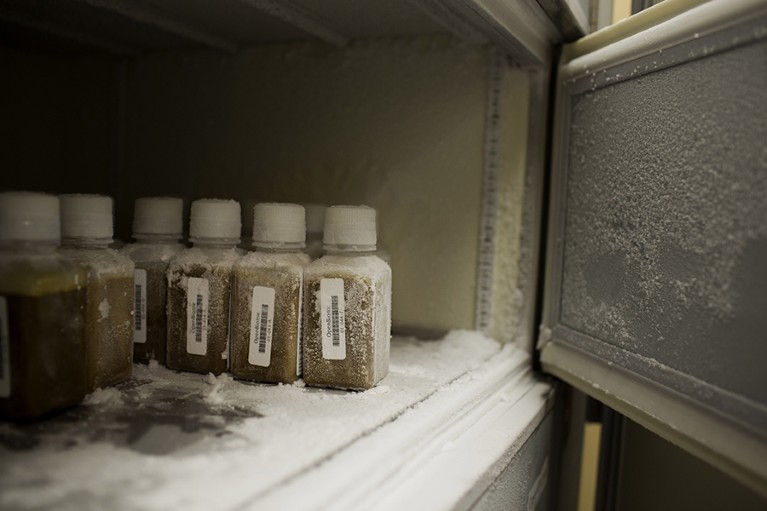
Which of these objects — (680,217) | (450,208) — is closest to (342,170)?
(450,208)

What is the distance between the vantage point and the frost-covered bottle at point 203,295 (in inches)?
29.8

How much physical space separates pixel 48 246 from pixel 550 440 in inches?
29.2

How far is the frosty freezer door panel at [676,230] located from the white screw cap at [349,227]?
0.31 meters

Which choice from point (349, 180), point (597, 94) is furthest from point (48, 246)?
point (597, 94)

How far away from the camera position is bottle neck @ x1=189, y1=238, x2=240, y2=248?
2.57ft

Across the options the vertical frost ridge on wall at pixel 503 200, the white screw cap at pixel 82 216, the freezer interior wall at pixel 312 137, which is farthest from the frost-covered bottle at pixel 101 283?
the vertical frost ridge on wall at pixel 503 200

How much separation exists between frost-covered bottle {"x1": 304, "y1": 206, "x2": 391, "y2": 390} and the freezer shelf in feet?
0.10

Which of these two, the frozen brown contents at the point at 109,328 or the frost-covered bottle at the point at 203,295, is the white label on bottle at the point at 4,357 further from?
the frost-covered bottle at the point at 203,295

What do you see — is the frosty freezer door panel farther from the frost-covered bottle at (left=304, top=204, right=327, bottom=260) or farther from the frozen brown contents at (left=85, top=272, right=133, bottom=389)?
the frozen brown contents at (left=85, top=272, right=133, bottom=389)

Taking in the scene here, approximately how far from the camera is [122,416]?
605 mm

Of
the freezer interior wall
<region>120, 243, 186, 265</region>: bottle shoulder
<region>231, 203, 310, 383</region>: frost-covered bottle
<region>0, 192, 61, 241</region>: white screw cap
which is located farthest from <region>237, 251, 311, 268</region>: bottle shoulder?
the freezer interior wall

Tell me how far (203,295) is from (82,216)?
0.16 meters

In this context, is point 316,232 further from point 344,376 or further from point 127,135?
point 127,135

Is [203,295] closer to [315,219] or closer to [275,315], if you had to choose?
[275,315]
